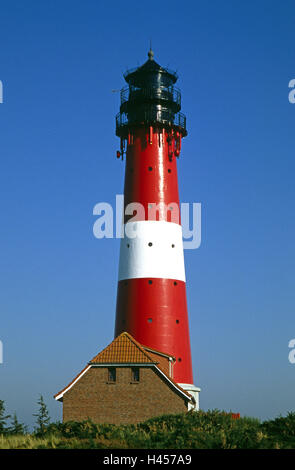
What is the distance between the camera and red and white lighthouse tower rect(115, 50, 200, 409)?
156 feet

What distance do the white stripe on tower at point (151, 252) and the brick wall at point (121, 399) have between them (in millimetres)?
8211

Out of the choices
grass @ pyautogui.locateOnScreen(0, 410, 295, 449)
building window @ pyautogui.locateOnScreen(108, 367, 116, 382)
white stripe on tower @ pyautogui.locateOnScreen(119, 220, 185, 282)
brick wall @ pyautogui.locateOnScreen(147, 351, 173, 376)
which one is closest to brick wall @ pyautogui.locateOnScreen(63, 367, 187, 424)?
building window @ pyautogui.locateOnScreen(108, 367, 116, 382)

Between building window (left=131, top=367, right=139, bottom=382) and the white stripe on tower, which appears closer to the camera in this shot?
building window (left=131, top=367, right=139, bottom=382)

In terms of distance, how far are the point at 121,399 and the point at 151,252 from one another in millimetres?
10445

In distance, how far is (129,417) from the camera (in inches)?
1623

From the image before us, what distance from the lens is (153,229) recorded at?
48.5 m

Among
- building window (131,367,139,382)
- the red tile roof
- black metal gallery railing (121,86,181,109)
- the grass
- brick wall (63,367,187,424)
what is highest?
black metal gallery railing (121,86,181,109)

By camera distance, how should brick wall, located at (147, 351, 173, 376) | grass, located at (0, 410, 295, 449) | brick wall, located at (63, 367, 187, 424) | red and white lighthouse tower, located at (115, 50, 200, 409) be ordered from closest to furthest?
grass, located at (0, 410, 295, 449)
brick wall, located at (63, 367, 187, 424)
brick wall, located at (147, 351, 173, 376)
red and white lighthouse tower, located at (115, 50, 200, 409)

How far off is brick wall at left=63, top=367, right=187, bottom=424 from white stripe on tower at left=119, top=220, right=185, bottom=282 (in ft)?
26.9

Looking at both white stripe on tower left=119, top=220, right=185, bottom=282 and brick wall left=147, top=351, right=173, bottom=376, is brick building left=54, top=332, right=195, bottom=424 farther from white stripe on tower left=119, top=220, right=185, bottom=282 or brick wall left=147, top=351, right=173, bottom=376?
white stripe on tower left=119, top=220, right=185, bottom=282

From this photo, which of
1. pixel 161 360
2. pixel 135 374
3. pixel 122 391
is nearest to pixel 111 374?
pixel 122 391
